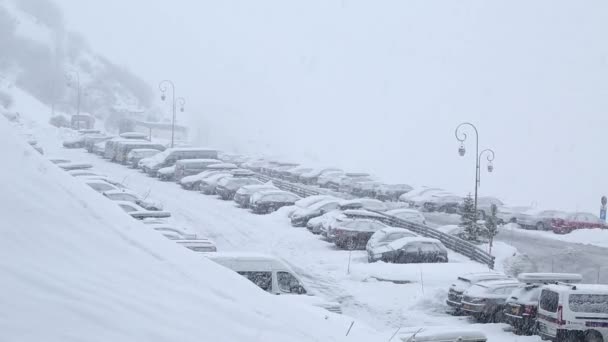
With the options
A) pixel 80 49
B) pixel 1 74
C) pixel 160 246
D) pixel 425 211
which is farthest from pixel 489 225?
pixel 80 49

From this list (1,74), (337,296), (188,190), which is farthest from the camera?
(1,74)

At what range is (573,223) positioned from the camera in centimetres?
3603

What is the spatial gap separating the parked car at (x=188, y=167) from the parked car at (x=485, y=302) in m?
26.2

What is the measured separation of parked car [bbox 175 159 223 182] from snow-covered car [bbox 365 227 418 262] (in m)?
19.1

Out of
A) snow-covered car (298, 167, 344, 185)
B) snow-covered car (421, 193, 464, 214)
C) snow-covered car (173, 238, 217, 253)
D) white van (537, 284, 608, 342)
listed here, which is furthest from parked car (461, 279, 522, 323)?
snow-covered car (298, 167, 344, 185)

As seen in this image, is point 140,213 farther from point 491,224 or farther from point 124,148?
point 124,148

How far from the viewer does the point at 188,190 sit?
37625 mm

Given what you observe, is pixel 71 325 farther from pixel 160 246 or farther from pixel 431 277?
pixel 431 277

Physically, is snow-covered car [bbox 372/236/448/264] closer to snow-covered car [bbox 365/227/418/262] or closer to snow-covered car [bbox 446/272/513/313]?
snow-covered car [bbox 365/227/418/262]

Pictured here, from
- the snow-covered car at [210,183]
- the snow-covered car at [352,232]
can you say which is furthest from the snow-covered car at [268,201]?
the snow-covered car at [352,232]

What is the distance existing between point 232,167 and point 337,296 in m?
24.2

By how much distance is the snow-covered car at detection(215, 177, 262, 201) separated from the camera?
34.9 meters

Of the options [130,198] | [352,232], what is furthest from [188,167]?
[352,232]

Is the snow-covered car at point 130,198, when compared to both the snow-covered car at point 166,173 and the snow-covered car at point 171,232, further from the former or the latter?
the snow-covered car at point 166,173
